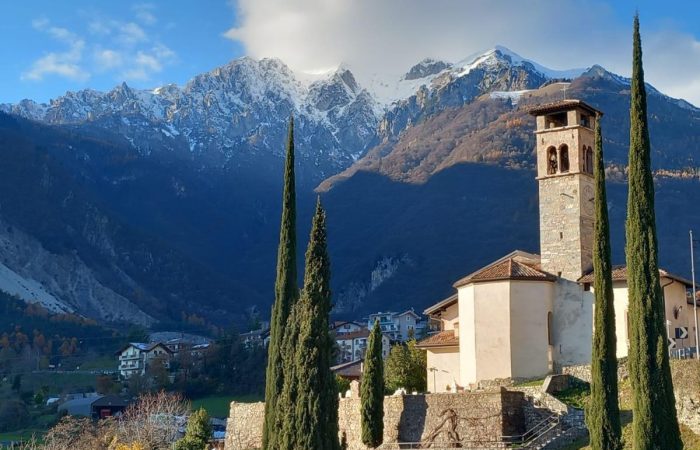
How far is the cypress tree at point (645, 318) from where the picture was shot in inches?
1182

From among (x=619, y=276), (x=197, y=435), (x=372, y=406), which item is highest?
(x=619, y=276)

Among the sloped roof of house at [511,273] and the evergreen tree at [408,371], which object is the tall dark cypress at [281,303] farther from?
the evergreen tree at [408,371]

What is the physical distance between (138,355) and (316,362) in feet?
340

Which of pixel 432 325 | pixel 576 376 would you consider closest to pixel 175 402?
pixel 576 376

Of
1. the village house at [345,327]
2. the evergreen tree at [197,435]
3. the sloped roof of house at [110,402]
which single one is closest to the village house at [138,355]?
the village house at [345,327]

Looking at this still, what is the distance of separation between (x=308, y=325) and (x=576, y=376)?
14571 millimetres

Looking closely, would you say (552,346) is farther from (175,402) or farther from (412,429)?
(175,402)

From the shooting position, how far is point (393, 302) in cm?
17950

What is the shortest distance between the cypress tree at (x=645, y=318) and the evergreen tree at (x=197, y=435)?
2897 cm

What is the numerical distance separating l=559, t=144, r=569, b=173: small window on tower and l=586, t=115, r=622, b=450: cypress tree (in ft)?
47.6

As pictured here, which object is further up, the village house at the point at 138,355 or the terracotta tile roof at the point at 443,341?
the village house at the point at 138,355

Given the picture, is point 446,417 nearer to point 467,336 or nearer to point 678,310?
point 467,336

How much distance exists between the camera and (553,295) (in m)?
48.4

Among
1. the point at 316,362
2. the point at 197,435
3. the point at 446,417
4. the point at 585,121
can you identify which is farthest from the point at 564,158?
the point at 197,435
